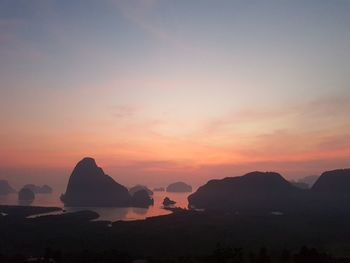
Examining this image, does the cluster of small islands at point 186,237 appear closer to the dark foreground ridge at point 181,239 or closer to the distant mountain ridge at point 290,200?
the dark foreground ridge at point 181,239

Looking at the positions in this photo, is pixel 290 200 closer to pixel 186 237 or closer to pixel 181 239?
pixel 186 237

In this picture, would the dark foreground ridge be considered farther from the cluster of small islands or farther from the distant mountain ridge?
the distant mountain ridge

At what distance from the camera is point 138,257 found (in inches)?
2670

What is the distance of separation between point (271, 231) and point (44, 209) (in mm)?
104564

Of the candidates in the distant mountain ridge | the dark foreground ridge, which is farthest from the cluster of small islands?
the distant mountain ridge

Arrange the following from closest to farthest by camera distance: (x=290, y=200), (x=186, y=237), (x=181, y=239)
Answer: (x=181, y=239) → (x=186, y=237) → (x=290, y=200)

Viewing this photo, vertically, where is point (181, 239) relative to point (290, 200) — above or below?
below

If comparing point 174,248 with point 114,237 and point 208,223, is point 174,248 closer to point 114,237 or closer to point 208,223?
point 114,237

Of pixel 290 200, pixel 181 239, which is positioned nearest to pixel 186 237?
pixel 181 239

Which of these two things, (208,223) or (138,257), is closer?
(138,257)

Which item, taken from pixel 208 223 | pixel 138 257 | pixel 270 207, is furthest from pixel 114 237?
pixel 270 207

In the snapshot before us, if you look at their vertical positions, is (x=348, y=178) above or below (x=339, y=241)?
above

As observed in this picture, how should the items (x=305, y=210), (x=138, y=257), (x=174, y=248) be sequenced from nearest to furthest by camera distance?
(x=138, y=257), (x=174, y=248), (x=305, y=210)

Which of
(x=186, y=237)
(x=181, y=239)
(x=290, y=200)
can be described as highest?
(x=290, y=200)
